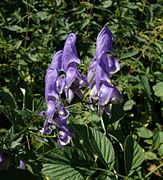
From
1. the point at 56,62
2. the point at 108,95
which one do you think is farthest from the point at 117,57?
the point at 108,95

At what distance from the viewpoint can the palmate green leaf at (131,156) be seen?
1187mm

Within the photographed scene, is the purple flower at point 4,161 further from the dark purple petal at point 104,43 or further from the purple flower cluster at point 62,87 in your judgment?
the dark purple petal at point 104,43

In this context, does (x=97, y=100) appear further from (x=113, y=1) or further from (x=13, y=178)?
(x=113, y=1)

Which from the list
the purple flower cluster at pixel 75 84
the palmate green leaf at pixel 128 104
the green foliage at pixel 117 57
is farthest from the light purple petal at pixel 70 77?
the palmate green leaf at pixel 128 104

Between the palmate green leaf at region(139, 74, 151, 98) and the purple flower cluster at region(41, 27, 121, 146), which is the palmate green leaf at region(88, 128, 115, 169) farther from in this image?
the palmate green leaf at region(139, 74, 151, 98)

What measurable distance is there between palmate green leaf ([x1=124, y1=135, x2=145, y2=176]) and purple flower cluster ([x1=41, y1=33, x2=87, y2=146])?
141 millimetres

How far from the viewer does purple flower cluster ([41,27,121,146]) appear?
1113 millimetres

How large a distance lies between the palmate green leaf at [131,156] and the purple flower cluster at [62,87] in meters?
0.14

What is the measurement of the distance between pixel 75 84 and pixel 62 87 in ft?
0.11

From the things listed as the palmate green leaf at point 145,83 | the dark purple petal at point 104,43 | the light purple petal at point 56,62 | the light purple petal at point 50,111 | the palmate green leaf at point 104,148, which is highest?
the dark purple petal at point 104,43

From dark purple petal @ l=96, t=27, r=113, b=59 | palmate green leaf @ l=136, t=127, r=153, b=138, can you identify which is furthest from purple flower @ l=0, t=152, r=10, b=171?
palmate green leaf @ l=136, t=127, r=153, b=138

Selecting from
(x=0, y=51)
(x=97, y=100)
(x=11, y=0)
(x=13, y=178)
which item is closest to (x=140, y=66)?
(x=0, y=51)

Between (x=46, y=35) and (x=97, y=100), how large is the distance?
1552mm

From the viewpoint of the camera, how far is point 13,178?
1062 millimetres
